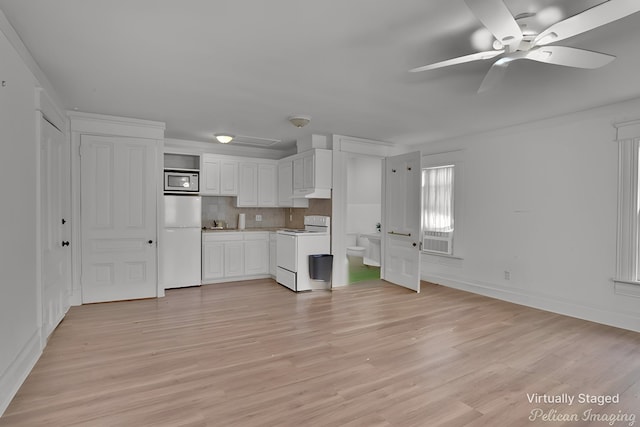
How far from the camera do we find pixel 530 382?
2580 millimetres

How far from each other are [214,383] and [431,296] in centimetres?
360

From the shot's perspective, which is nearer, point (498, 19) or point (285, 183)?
point (498, 19)

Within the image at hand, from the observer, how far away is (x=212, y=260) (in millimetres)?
5836

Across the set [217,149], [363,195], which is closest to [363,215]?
[363,195]

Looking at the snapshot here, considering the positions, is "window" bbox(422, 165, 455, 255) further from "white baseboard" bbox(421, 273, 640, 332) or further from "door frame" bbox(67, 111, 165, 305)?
"door frame" bbox(67, 111, 165, 305)

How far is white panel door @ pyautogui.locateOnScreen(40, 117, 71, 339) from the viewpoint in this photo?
3148 millimetres

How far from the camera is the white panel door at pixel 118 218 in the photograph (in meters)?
4.50

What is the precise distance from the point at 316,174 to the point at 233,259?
2.19 metres

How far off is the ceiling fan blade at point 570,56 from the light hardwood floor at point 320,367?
229 centimetres

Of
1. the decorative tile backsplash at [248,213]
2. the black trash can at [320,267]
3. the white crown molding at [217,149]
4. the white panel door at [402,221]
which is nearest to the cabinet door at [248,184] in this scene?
the decorative tile backsplash at [248,213]

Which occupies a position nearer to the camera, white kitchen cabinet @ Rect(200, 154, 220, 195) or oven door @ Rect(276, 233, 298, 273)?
oven door @ Rect(276, 233, 298, 273)

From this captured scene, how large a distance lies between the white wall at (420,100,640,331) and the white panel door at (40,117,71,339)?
550cm

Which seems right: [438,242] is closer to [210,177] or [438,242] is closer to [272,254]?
[272,254]

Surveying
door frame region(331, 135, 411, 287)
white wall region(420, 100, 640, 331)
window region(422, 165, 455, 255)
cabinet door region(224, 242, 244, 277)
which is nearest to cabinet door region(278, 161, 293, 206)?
door frame region(331, 135, 411, 287)
